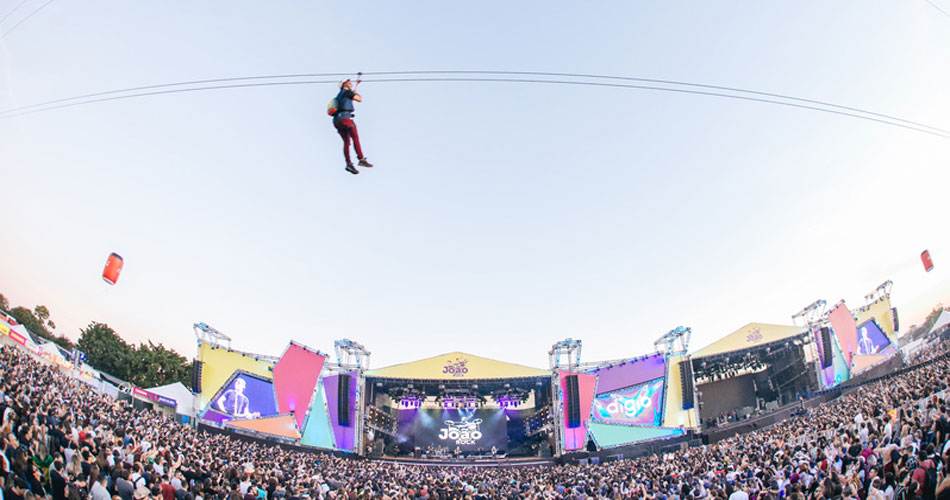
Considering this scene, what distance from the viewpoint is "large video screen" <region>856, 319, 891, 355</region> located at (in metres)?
30.1

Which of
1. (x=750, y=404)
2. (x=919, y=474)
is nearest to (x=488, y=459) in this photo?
(x=750, y=404)

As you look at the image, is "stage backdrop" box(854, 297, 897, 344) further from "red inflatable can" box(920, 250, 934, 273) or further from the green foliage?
the green foliage

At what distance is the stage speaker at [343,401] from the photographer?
89.8 ft

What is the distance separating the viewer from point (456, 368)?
29094 mm

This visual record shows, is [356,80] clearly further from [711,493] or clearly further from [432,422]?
[432,422]

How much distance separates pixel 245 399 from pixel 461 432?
13.5 metres

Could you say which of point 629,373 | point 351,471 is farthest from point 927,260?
point 351,471

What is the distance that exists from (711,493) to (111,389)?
2953cm

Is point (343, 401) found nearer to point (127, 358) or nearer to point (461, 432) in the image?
point (461, 432)

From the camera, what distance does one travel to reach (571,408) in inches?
1092

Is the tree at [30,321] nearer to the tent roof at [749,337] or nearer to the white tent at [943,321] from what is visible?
the tent roof at [749,337]

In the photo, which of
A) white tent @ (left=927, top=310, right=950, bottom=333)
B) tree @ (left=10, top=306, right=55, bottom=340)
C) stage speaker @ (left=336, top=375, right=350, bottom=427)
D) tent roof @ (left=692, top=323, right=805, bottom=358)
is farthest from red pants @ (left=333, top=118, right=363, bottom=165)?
tree @ (left=10, top=306, right=55, bottom=340)

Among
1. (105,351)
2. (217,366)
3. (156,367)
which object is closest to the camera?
(217,366)

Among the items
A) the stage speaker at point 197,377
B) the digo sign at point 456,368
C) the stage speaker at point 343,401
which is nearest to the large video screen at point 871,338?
the digo sign at point 456,368
